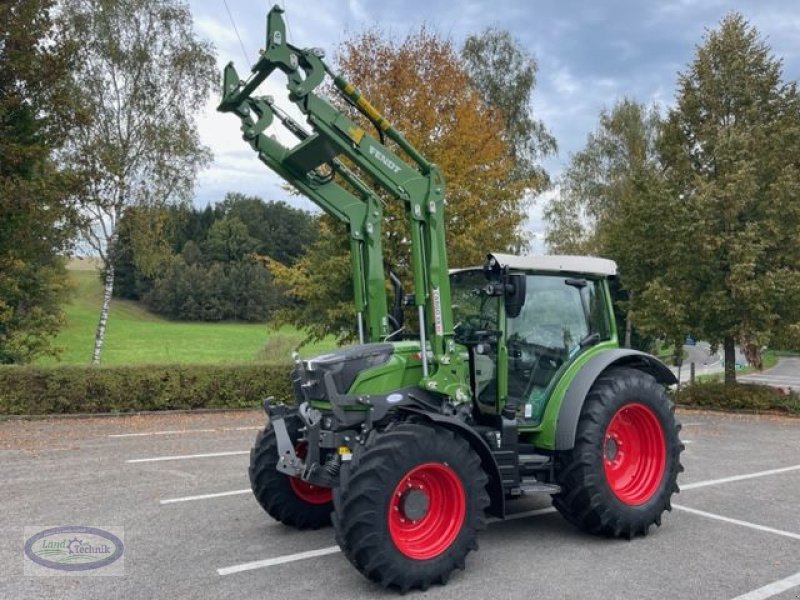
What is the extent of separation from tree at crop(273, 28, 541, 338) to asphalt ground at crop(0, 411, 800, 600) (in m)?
5.52

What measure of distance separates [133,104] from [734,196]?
51.1ft

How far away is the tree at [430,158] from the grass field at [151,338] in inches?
343

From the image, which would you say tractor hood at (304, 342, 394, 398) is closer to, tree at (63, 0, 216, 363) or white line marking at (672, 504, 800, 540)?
white line marking at (672, 504, 800, 540)

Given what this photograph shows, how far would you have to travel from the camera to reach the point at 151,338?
155 feet

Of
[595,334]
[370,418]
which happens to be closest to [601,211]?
[595,334]

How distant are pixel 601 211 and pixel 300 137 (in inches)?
1006

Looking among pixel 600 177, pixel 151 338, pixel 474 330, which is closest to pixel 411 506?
pixel 474 330

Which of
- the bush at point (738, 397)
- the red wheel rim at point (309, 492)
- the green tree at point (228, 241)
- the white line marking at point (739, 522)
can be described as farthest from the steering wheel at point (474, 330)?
the green tree at point (228, 241)

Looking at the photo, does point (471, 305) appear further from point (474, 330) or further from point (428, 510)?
point (428, 510)

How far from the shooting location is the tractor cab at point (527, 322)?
525 cm

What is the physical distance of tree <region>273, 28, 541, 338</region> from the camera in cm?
1379

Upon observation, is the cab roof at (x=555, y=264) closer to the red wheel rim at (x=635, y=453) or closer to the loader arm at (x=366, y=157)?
the loader arm at (x=366, y=157)

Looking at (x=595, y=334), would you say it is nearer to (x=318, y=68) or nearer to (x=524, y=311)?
(x=524, y=311)
